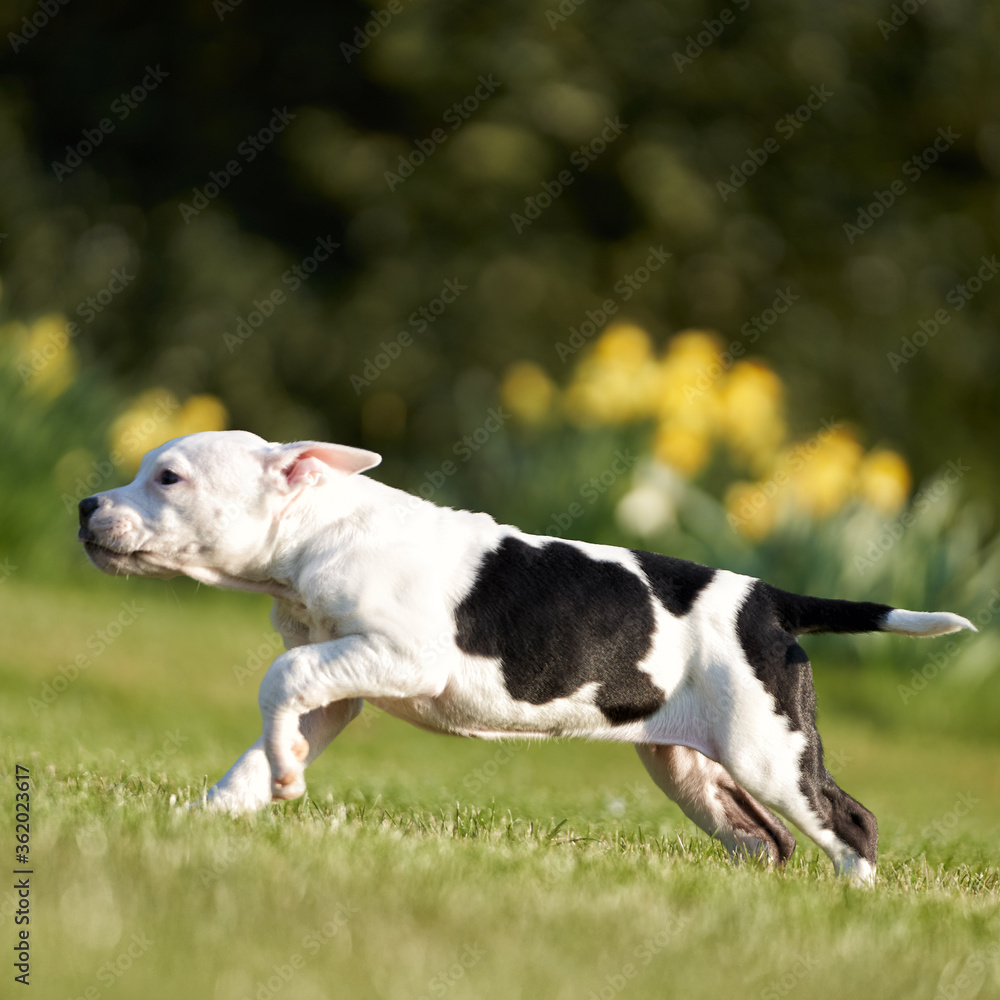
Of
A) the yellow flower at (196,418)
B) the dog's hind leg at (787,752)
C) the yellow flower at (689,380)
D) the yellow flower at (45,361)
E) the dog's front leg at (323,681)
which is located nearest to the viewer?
the dog's front leg at (323,681)

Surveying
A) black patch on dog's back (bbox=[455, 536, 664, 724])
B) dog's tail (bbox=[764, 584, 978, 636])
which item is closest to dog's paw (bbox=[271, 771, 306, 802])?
black patch on dog's back (bbox=[455, 536, 664, 724])

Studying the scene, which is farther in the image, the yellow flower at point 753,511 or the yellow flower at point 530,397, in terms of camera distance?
the yellow flower at point 530,397

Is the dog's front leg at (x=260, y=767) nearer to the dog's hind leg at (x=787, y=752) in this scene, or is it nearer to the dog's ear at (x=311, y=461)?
the dog's ear at (x=311, y=461)

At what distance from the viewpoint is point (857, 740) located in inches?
315

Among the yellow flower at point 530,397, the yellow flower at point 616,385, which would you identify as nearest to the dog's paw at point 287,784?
the yellow flower at point 616,385

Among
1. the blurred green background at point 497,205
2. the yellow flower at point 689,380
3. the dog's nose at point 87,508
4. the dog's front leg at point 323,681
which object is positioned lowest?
the dog's front leg at point 323,681

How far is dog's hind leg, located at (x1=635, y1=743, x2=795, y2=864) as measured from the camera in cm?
428

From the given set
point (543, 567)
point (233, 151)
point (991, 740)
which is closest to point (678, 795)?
point (543, 567)

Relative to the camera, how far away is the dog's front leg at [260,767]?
3.83 m

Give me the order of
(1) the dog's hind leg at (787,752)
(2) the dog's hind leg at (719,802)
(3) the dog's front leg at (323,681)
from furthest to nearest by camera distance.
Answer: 1. (2) the dog's hind leg at (719,802)
2. (1) the dog's hind leg at (787,752)
3. (3) the dog's front leg at (323,681)

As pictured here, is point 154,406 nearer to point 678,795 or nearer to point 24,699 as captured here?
point 24,699

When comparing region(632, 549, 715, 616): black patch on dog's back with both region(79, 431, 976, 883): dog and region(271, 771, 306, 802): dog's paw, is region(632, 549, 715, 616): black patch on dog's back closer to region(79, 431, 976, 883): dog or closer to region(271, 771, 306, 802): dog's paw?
region(79, 431, 976, 883): dog

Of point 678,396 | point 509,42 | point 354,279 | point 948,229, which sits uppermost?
point 509,42

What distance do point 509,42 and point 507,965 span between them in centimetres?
1237
